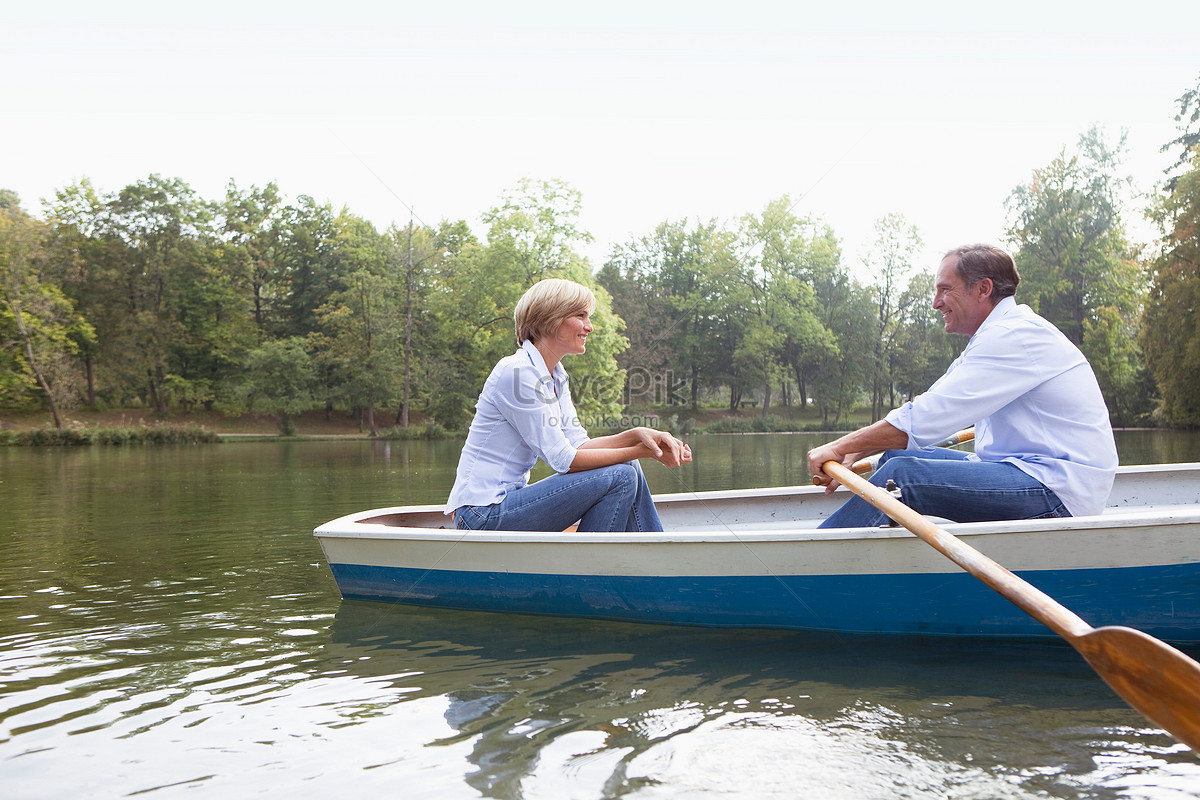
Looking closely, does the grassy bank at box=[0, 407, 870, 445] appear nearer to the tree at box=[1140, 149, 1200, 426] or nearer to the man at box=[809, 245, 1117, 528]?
the tree at box=[1140, 149, 1200, 426]

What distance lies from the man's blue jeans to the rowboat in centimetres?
17

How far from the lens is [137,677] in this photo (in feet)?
11.7

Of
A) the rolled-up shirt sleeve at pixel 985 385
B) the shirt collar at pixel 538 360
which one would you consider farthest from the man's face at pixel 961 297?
the shirt collar at pixel 538 360

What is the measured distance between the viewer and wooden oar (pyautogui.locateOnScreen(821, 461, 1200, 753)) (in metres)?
2.37

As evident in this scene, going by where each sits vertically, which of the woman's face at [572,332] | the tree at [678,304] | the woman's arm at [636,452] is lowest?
the woman's arm at [636,452]

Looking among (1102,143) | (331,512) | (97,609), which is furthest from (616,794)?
(1102,143)

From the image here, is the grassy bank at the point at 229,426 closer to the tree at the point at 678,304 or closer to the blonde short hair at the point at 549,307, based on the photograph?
the tree at the point at 678,304

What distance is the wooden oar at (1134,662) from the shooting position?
2.37 meters

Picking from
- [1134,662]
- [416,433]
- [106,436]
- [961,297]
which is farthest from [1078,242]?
[1134,662]

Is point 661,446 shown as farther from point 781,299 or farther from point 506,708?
point 781,299

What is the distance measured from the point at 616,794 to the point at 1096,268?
42.3 m

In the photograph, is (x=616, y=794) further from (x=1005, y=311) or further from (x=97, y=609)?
(x=97, y=609)

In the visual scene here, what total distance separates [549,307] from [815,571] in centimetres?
162

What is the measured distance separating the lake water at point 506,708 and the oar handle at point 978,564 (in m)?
0.38
